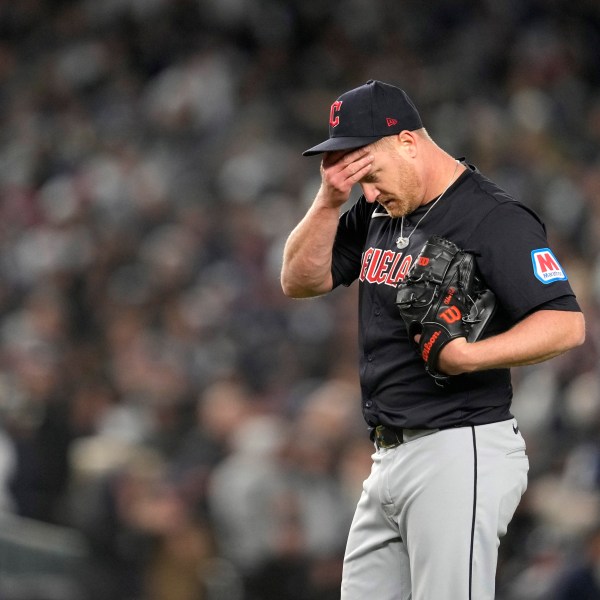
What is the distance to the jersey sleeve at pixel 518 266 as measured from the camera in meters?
2.55

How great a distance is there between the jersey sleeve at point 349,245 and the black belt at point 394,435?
423mm

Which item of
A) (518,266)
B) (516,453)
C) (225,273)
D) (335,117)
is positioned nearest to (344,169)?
(335,117)

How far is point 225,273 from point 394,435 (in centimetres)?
583

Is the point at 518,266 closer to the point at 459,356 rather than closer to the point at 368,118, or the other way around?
the point at 459,356

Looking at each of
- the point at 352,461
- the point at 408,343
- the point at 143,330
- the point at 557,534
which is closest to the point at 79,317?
the point at 143,330

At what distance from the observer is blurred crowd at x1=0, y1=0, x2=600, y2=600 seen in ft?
17.5

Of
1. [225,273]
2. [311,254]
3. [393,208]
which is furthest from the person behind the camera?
[225,273]

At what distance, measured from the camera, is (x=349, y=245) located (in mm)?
3053

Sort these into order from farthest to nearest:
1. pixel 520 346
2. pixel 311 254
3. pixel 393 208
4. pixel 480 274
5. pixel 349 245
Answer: pixel 349 245 → pixel 311 254 → pixel 393 208 → pixel 480 274 → pixel 520 346

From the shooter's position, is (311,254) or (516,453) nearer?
(516,453)

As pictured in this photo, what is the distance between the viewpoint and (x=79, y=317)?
8.04 meters

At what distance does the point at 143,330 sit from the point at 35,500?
1.92 m

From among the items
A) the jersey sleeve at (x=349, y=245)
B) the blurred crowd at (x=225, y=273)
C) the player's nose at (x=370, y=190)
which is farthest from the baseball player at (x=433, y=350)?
the blurred crowd at (x=225, y=273)

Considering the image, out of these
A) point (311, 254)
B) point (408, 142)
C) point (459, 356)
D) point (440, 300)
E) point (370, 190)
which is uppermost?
point (408, 142)
